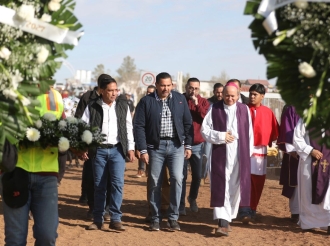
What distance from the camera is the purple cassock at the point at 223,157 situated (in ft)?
35.5

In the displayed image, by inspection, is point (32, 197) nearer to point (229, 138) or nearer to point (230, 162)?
point (229, 138)

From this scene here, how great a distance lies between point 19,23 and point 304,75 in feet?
6.31

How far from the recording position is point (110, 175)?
1073 cm

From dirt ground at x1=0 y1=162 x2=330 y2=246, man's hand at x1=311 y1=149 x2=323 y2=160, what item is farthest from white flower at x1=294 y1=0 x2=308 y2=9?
man's hand at x1=311 y1=149 x2=323 y2=160

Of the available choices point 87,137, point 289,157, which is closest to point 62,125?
point 87,137

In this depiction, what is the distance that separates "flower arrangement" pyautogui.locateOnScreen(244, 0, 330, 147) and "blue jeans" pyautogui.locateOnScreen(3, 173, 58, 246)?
8.15 ft

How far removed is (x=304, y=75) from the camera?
15.3 ft

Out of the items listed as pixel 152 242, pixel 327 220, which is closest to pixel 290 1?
pixel 152 242

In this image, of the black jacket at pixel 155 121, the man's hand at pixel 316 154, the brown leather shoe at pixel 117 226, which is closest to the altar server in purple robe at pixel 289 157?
the man's hand at pixel 316 154

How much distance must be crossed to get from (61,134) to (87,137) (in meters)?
0.28

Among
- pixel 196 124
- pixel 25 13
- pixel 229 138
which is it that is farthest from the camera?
pixel 196 124

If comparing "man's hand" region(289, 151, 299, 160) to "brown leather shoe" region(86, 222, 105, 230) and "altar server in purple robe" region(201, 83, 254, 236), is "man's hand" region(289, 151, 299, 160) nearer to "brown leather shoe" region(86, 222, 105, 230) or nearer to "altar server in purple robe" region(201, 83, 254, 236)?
"altar server in purple robe" region(201, 83, 254, 236)

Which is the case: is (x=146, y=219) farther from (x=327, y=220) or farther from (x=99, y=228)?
(x=327, y=220)

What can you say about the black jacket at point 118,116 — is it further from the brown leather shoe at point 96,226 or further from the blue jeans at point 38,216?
the blue jeans at point 38,216
